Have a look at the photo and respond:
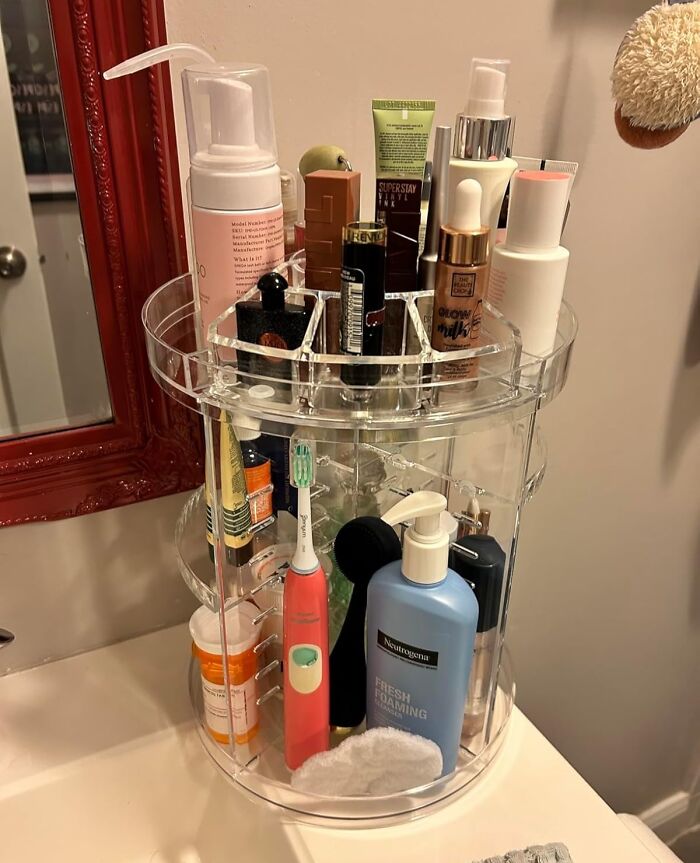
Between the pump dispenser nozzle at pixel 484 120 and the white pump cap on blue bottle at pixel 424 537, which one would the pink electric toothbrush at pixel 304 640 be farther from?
the pump dispenser nozzle at pixel 484 120

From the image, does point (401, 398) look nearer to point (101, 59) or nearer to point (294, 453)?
point (294, 453)

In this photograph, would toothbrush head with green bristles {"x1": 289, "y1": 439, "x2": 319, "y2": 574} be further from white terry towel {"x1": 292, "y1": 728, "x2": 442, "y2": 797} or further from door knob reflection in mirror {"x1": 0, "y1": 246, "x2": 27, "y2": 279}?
door knob reflection in mirror {"x1": 0, "y1": 246, "x2": 27, "y2": 279}

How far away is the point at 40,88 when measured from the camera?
49 cm

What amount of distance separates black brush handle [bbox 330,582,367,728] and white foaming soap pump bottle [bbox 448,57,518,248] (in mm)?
291

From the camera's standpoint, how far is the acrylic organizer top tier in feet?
1.45

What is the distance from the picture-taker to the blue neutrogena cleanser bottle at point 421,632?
505 millimetres

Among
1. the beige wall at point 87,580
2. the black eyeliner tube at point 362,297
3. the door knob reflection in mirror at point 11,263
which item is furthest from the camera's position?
the beige wall at point 87,580

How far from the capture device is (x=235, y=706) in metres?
0.59

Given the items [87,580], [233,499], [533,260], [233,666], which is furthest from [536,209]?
[87,580]

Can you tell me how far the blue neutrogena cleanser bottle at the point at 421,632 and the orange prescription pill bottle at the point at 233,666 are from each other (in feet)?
0.31

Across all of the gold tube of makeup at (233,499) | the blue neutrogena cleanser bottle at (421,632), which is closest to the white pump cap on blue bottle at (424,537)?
the blue neutrogena cleanser bottle at (421,632)

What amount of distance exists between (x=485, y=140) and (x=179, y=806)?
1.80 ft

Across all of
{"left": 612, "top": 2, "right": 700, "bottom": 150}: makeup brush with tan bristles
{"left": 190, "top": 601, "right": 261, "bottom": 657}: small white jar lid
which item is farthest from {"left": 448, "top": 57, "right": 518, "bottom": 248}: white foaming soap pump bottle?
{"left": 190, "top": 601, "right": 261, "bottom": 657}: small white jar lid

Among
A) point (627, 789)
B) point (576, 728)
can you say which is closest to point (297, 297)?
point (576, 728)
